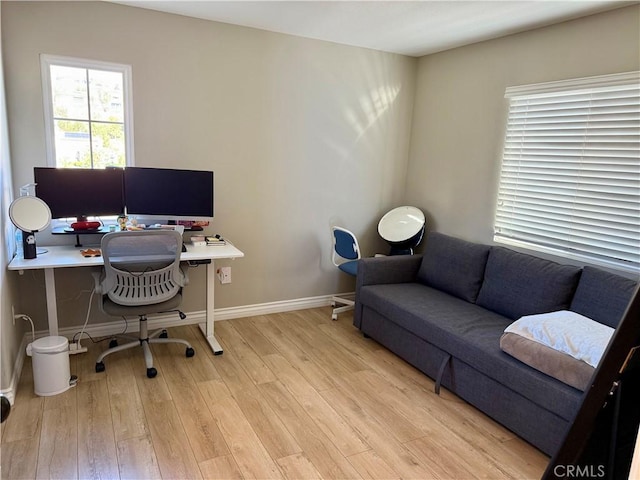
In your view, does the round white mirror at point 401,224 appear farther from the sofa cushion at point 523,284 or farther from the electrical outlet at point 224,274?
the electrical outlet at point 224,274

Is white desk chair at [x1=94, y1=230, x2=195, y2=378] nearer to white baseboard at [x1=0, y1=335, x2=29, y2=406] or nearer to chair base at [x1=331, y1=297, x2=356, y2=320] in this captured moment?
white baseboard at [x1=0, y1=335, x2=29, y2=406]

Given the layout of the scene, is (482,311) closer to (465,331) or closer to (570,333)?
(465,331)

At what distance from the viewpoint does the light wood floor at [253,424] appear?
6.50 feet

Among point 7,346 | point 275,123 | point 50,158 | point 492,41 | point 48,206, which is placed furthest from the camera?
point 275,123

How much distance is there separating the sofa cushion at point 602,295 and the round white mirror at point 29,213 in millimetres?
3276

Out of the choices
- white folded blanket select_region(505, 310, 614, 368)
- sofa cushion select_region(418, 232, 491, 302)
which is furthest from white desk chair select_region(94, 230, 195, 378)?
white folded blanket select_region(505, 310, 614, 368)

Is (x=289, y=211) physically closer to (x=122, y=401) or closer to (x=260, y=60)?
(x=260, y=60)

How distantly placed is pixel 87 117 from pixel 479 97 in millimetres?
3024

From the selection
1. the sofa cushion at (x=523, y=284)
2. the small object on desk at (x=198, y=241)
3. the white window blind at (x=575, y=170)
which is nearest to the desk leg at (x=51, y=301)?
the small object on desk at (x=198, y=241)

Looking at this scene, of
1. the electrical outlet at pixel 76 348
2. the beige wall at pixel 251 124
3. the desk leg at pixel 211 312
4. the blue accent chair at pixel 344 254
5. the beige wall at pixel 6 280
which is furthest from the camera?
the blue accent chair at pixel 344 254

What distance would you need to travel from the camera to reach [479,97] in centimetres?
348

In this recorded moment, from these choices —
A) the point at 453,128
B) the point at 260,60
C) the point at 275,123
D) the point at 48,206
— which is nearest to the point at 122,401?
the point at 48,206

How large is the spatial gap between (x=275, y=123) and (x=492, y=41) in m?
1.86

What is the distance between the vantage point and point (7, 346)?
2367 millimetres
